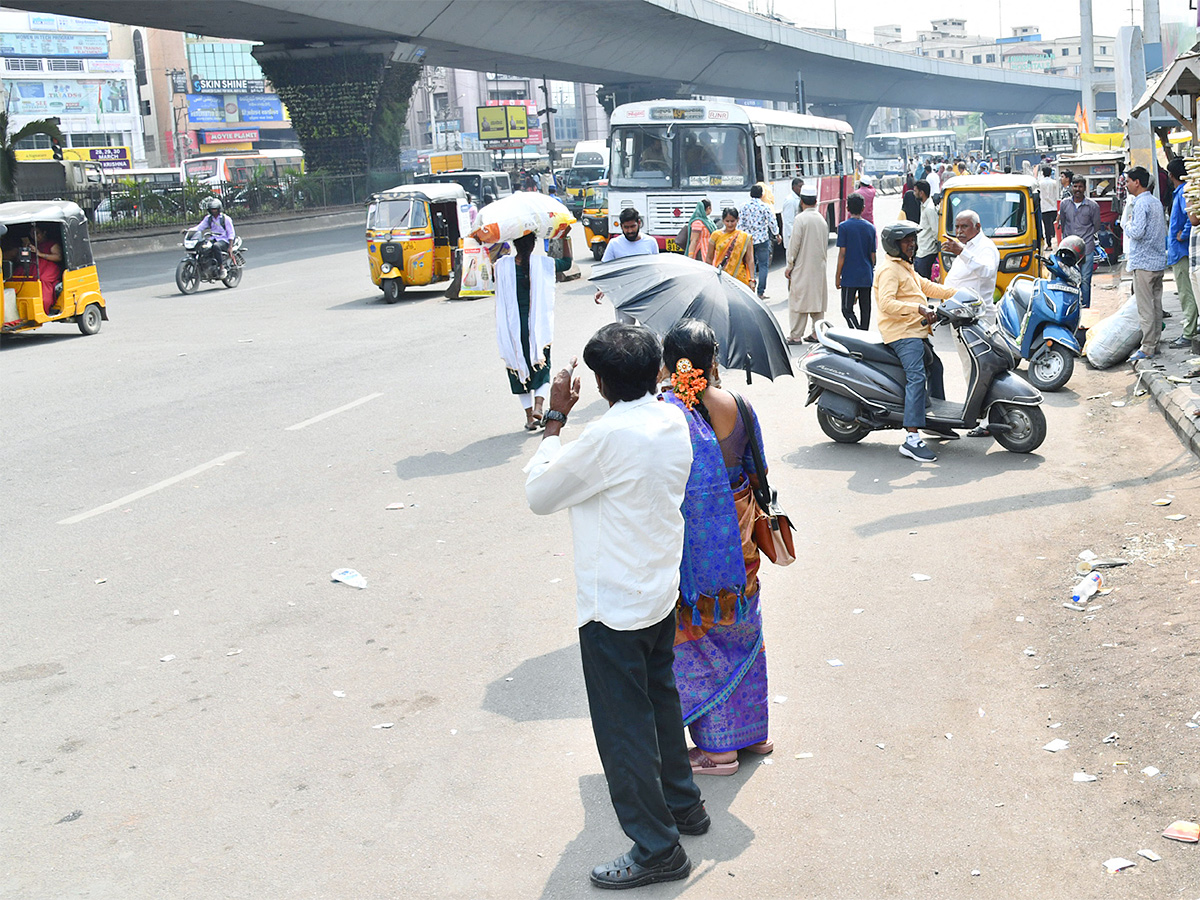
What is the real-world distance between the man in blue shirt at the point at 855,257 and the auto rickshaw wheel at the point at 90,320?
36.3 ft

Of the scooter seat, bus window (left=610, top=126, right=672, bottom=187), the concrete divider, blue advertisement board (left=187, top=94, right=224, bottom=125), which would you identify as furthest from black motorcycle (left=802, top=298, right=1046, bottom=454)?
blue advertisement board (left=187, top=94, right=224, bottom=125)

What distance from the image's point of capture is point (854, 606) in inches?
244

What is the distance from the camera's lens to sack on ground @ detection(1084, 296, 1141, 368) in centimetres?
1237

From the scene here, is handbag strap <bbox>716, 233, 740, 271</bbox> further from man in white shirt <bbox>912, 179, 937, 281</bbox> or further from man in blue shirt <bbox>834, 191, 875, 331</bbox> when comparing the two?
man in white shirt <bbox>912, 179, 937, 281</bbox>

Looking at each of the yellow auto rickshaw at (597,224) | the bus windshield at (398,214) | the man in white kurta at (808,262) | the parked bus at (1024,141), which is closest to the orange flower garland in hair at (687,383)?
the man in white kurta at (808,262)

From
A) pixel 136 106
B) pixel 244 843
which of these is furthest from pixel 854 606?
pixel 136 106

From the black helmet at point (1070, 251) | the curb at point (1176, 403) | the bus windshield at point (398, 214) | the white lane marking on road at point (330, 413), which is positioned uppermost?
the bus windshield at point (398, 214)

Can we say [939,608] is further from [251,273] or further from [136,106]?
[136,106]

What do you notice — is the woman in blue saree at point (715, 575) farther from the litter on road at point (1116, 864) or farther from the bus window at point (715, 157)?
the bus window at point (715, 157)

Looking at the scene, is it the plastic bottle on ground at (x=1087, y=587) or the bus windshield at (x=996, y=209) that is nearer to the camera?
the plastic bottle on ground at (x=1087, y=587)

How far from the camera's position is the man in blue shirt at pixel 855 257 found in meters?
13.4

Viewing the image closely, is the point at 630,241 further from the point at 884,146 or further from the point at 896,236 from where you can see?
the point at 884,146

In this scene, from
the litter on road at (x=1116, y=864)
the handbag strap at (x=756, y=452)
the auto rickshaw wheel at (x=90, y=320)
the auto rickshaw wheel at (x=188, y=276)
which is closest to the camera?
the litter on road at (x=1116, y=864)

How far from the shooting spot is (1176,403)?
32.3ft
